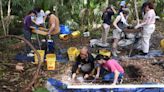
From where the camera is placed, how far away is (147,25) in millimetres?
8914

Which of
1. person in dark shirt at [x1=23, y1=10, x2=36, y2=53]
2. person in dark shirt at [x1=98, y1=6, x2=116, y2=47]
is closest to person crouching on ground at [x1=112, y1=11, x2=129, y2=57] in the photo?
person in dark shirt at [x1=98, y1=6, x2=116, y2=47]

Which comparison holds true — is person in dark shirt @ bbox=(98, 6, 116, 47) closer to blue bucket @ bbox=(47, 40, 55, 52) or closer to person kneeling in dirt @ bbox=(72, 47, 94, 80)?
blue bucket @ bbox=(47, 40, 55, 52)

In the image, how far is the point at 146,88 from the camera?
7.05 metres

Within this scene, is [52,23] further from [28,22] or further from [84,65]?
[84,65]

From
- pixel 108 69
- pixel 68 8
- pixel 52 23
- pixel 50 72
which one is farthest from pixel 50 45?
pixel 68 8

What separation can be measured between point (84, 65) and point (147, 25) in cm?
212

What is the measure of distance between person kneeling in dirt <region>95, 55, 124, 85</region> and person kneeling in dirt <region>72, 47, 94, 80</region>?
29 centimetres

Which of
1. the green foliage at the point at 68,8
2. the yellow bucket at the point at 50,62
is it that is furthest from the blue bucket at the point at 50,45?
the green foliage at the point at 68,8

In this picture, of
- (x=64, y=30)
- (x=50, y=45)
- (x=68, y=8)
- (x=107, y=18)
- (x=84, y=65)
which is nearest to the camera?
(x=84, y=65)

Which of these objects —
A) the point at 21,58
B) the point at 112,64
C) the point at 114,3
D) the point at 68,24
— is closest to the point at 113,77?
the point at 112,64

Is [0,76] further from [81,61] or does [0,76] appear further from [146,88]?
[146,88]

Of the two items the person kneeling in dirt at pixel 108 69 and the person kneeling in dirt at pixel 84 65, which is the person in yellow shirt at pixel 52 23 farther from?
the person kneeling in dirt at pixel 108 69

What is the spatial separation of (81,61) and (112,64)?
2.60ft

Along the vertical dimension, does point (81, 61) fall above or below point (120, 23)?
below
